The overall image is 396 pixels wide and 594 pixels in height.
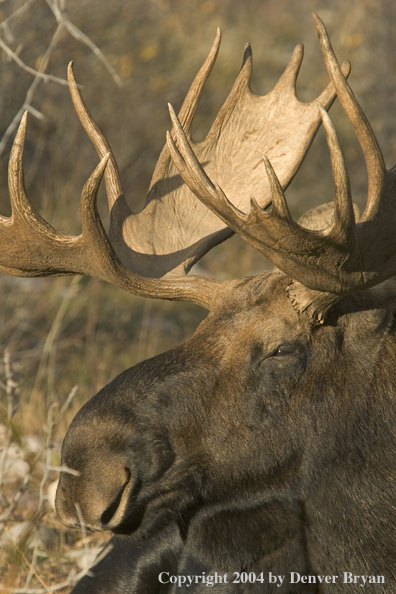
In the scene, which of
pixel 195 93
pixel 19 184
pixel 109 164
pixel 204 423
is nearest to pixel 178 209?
pixel 109 164

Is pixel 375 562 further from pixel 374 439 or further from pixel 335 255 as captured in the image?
pixel 335 255

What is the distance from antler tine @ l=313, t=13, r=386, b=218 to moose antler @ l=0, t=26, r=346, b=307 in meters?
0.78

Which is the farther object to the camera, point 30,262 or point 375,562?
point 30,262

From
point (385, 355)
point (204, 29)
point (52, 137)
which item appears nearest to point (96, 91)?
point (52, 137)

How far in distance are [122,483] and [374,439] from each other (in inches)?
34.1

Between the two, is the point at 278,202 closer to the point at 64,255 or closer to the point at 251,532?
the point at 64,255

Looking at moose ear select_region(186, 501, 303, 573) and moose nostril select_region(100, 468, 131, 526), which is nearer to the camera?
moose nostril select_region(100, 468, 131, 526)

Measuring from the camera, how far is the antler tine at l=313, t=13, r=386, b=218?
2.26 meters

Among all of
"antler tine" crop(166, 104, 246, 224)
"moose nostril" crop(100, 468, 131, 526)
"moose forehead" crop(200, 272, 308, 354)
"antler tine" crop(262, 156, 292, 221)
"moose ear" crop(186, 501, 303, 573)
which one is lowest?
"moose ear" crop(186, 501, 303, 573)

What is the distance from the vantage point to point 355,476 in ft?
8.39

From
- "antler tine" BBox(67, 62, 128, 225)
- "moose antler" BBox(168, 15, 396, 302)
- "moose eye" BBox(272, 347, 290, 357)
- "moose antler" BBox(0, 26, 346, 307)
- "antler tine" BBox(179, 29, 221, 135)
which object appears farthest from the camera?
"antler tine" BBox(179, 29, 221, 135)

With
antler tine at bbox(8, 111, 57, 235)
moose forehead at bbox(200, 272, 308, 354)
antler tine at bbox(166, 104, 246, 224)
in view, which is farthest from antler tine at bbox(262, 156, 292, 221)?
antler tine at bbox(8, 111, 57, 235)

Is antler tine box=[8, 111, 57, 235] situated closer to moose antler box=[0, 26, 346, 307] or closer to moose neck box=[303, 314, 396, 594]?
moose antler box=[0, 26, 346, 307]

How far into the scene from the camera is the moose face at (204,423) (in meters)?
2.48
